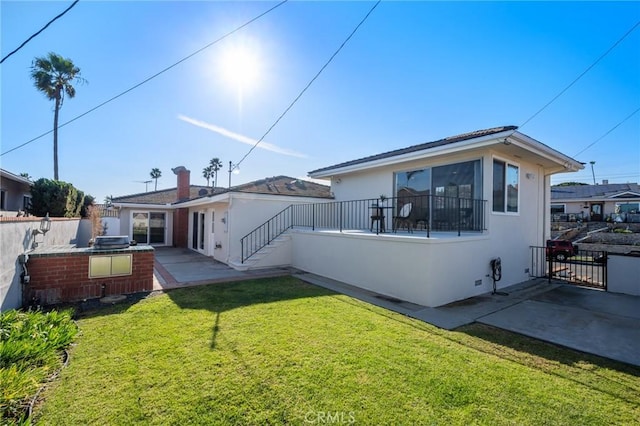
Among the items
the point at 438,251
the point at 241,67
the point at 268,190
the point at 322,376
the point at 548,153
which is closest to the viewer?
the point at 322,376

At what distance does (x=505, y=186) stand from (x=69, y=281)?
11.6m

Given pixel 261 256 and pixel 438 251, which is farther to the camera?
pixel 261 256

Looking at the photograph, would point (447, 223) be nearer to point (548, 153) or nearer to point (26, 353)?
point (548, 153)

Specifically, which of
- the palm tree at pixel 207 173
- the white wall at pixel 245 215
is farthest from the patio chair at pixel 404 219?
the palm tree at pixel 207 173

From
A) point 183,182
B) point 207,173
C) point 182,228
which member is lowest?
point 182,228

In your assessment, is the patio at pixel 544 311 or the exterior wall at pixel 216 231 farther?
the exterior wall at pixel 216 231

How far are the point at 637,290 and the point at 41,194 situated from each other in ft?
67.8

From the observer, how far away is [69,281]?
6.16 metres

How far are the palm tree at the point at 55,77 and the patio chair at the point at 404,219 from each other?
23199 mm

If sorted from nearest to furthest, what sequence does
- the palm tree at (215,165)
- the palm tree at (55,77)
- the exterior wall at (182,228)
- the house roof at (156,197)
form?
1. the house roof at (156,197)
2. the exterior wall at (182,228)
3. the palm tree at (55,77)
4. the palm tree at (215,165)

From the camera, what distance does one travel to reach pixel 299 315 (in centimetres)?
538

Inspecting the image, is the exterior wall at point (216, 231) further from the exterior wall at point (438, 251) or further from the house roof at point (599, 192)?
the house roof at point (599, 192)

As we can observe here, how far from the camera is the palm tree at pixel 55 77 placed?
19.1 metres

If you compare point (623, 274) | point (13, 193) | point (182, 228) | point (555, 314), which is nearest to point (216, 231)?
point (182, 228)
